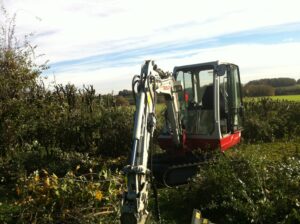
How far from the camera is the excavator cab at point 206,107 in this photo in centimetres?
872

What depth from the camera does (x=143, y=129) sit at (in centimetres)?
580

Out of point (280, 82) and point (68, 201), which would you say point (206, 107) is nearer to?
point (68, 201)

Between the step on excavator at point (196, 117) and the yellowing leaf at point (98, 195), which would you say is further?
the step on excavator at point (196, 117)

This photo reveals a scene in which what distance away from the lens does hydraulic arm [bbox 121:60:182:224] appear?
4.88 meters

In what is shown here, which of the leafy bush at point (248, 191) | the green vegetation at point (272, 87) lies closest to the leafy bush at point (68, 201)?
the leafy bush at point (248, 191)

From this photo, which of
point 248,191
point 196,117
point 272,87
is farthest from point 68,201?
point 272,87

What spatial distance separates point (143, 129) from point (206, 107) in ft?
11.1

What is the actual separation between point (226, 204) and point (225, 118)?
10.7ft

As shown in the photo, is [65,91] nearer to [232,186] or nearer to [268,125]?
A: [268,125]

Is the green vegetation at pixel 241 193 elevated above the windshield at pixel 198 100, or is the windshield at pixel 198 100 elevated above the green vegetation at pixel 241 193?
the windshield at pixel 198 100

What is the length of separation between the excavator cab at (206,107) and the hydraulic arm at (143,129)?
98 cm

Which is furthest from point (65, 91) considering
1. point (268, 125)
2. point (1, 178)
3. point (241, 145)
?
point (268, 125)

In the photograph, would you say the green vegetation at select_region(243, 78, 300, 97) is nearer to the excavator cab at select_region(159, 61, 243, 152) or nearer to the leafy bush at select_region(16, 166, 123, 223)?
the excavator cab at select_region(159, 61, 243, 152)

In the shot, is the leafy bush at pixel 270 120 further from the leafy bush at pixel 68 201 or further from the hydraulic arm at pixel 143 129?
the leafy bush at pixel 68 201
